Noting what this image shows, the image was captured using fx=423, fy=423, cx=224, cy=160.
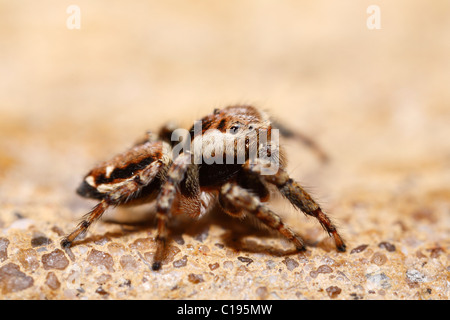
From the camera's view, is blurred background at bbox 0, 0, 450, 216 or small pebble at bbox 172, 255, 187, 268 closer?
small pebble at bbox 172, 255, 187, 268

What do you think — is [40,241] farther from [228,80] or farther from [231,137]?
[228,80]

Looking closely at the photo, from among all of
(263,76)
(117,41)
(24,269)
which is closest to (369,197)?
(263,76)

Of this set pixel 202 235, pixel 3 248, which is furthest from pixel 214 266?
pixel 3 248

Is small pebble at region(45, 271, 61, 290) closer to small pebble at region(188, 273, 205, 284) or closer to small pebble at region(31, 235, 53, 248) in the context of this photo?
small pebble at region(31, 235, 53, 248)

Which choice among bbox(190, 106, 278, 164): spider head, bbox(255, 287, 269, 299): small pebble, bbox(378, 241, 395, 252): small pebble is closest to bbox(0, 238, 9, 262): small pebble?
bbox(190, 106, 278, 164): spider head

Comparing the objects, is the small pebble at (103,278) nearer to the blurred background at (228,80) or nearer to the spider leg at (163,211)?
the spider leg at (163,211)

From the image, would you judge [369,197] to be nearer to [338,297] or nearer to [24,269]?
[338,297]
